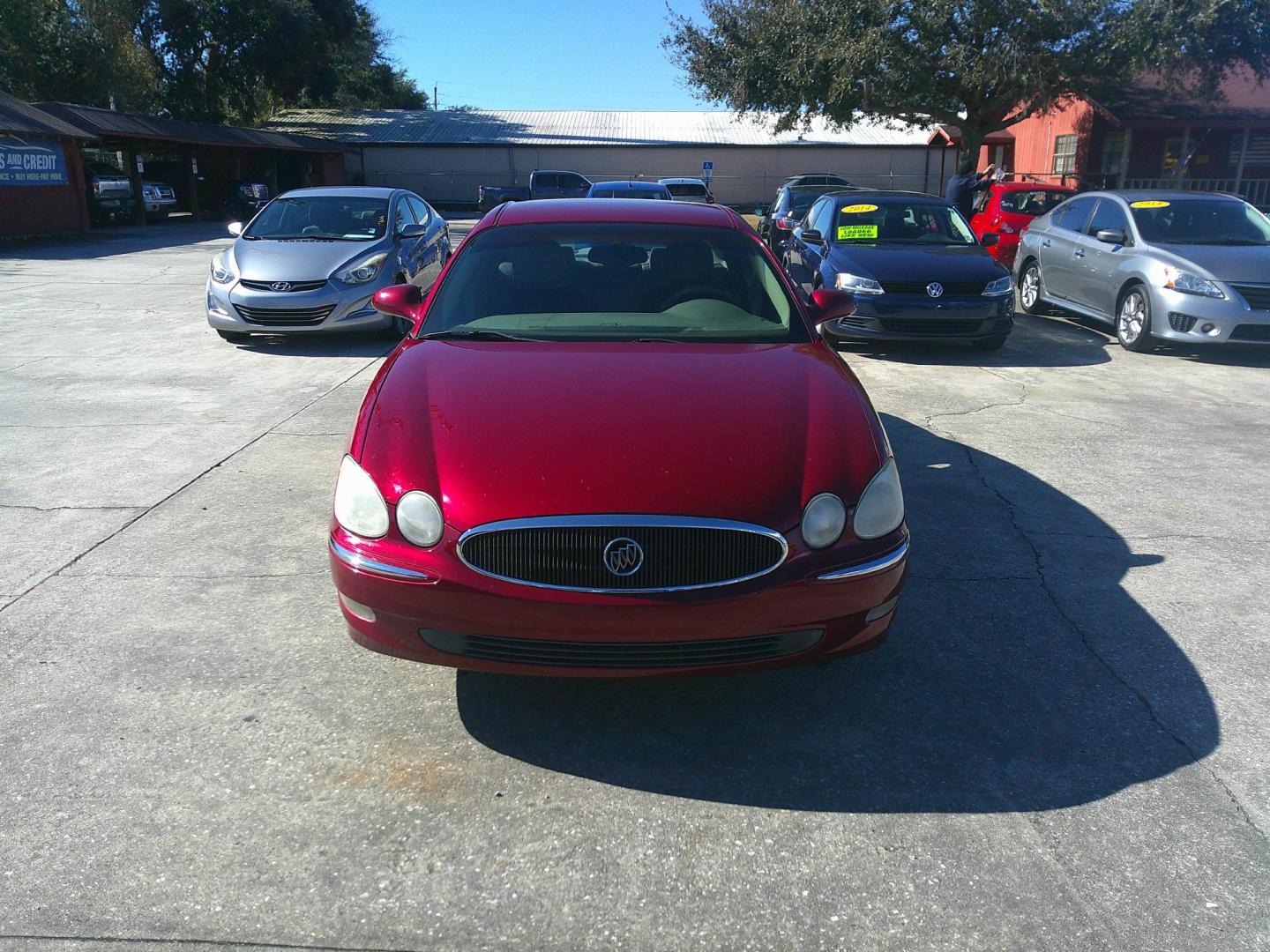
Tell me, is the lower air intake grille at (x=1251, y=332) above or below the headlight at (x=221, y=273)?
below

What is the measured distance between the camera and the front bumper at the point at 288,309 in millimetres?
9680

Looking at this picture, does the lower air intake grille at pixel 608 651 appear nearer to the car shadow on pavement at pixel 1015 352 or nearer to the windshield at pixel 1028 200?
the car shadow on pavement at pixel 1015 352

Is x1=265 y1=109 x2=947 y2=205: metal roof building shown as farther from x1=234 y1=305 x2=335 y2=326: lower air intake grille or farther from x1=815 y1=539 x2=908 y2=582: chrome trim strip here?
x1=815 y1=539 x2=908 y2=582: chrome trim strip

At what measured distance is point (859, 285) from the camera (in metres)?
9.55

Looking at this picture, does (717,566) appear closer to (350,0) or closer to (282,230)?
(282,230)

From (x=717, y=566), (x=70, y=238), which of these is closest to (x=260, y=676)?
(x=717, y=566)

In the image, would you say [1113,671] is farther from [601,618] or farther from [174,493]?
[174,493]

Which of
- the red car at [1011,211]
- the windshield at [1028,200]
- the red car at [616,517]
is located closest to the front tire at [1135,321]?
the red car at [1011,211]

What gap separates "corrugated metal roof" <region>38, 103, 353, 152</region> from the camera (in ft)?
83.5

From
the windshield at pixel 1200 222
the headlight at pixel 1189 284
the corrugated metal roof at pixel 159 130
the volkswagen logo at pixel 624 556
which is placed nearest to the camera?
the volkswagen logo at pixel 624 556

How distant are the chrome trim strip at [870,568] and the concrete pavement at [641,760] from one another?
59 centimetres

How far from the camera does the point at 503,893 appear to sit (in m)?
2.54

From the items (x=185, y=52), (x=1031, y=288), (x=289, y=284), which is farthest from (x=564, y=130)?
(x=289, y=284)

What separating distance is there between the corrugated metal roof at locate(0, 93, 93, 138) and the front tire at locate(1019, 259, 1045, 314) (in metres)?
20.6
